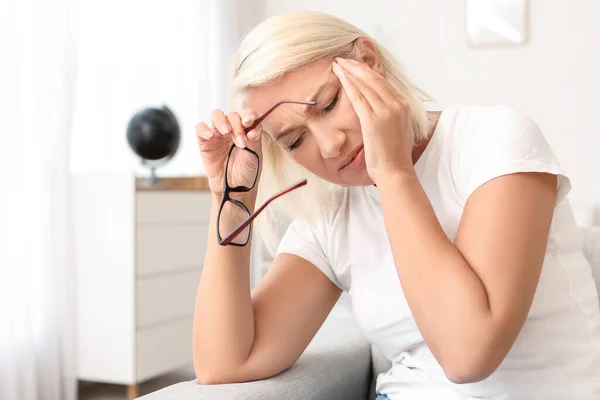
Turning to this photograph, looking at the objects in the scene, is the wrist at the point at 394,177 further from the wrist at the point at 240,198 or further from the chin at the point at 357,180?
the wrist at the point at 240,198

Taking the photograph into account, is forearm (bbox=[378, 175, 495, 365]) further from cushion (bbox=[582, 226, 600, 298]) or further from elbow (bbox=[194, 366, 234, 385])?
cushion (bbox=[582, 226, 600, 298])

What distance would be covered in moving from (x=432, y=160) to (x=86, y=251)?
6.54 ft

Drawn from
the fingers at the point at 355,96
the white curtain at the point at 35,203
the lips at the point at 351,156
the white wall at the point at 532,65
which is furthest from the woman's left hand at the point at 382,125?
the white wall at the point at 532,65

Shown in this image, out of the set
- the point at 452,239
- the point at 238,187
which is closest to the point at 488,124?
the point at 452,239

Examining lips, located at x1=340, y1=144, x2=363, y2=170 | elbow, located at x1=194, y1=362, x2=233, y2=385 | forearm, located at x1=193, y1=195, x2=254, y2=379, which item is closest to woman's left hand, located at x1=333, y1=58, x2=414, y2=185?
lips, located at x1=340, y1=144, x2=363, y2=170

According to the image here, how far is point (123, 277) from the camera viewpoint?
2.80 m

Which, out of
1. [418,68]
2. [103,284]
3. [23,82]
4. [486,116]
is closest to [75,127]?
[23,82]

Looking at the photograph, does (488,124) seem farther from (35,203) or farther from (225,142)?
(35,203)

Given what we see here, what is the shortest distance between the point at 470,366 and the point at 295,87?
491 mm

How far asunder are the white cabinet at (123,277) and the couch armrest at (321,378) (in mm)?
1318

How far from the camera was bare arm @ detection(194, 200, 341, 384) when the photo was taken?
1.22 meters

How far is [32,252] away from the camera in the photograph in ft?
8.76

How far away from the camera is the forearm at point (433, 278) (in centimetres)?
93

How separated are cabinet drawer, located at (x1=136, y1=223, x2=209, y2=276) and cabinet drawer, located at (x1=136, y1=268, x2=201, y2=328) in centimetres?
4
